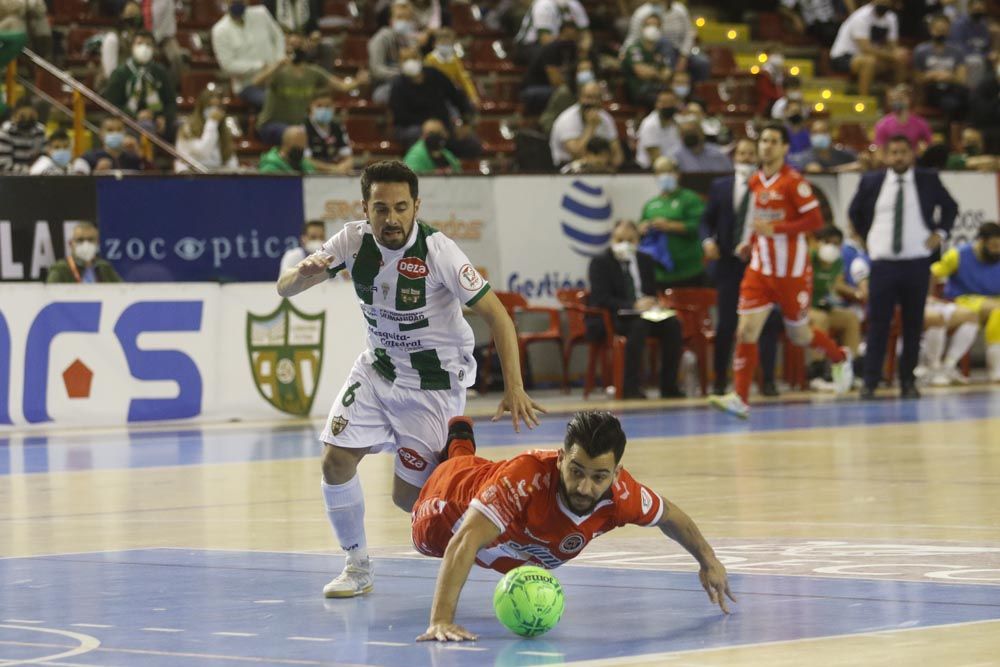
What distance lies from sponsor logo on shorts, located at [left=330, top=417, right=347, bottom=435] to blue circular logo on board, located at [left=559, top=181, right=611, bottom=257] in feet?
46.8

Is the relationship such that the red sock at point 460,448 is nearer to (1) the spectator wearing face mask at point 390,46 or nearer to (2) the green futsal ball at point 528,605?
(2) the green futsal ball at point 528,605

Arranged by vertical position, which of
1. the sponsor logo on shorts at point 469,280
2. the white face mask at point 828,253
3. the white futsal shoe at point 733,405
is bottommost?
the white futsal shoe at point 733,405

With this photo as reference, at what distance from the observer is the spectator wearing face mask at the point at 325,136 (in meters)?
22.2

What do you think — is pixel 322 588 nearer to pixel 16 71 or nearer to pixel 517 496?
pixel 517 496

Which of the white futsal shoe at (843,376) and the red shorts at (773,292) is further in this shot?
the white futsal shoe at (843,376)

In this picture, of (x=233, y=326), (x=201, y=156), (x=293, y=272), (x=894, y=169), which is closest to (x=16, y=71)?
(x=201, y=156)

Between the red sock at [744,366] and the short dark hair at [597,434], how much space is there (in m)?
11.3

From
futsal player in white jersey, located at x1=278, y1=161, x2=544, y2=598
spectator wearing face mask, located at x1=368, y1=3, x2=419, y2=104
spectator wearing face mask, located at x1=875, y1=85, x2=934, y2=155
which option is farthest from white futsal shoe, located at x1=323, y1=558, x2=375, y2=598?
spectator wearing face mask, located at x1=875, y1=85, x2=934, y2=155

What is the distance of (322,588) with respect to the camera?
7.82 metres

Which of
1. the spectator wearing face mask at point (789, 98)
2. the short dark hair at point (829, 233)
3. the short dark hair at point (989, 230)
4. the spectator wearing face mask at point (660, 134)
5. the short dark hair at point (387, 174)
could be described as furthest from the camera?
the spectator wearing face mask at point (789, 98)

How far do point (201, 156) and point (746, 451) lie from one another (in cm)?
986

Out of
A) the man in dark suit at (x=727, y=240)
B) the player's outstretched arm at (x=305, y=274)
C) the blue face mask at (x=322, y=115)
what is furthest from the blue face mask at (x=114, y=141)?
the player's outstretched arm at (x=305, y=274)

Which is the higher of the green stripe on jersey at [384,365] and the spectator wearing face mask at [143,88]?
the spectator wearing face mask at [143,88]

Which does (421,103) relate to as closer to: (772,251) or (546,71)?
(546,71)
